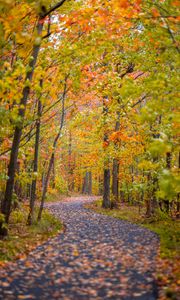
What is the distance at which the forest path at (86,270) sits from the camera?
616 centimetres

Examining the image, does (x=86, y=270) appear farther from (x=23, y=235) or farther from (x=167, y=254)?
(x=23, y=235)

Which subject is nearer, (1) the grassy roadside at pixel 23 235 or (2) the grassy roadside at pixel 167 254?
(2) the grassy roadside at pixel 167 254

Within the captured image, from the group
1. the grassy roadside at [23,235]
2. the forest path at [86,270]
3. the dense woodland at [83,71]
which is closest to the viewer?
the forest path at [86,270]

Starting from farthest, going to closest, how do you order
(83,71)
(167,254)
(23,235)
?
1. (83,71)
2. (23,235)
3. (167,254)

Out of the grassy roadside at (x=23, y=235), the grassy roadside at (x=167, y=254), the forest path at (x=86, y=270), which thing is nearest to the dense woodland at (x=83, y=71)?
the grassy roadside at (x=23, y=235)

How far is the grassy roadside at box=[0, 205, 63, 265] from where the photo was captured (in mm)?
8672

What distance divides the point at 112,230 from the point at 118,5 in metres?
7.87

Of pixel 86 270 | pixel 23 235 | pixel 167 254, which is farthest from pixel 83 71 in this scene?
pixel 86 270

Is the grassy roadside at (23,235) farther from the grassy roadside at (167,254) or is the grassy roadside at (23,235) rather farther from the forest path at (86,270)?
the grassy roadside at (167,254)

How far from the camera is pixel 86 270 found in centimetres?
763

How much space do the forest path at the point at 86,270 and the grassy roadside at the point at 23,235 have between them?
0.30 meters

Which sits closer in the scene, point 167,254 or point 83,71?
point 167,254

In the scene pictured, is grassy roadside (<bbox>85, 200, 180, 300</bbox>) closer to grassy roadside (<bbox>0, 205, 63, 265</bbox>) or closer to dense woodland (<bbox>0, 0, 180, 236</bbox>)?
dense woodland (<bbox>0, 0, 180, 236</bbox>)

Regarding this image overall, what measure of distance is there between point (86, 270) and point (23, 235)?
152 inches
